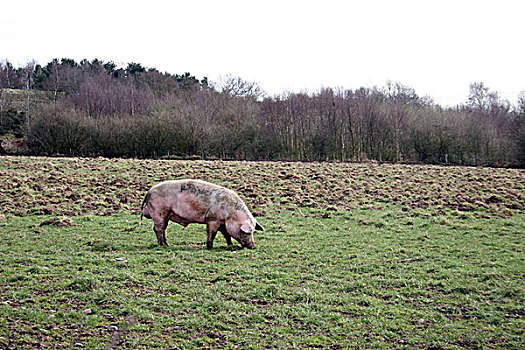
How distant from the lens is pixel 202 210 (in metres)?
13.8

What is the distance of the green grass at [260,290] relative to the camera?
7.50 metres

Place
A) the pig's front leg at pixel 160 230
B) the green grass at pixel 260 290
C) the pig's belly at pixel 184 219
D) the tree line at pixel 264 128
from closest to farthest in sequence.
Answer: the green grass at pixel 260 290 < the pig's belly at pixel 184 219 < the pig's front leg at pixel 160 230 < the tree line at pixel 264 128

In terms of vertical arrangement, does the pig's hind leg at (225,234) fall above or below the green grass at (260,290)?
above

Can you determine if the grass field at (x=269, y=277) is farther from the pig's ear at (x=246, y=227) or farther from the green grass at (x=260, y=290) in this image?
the pig's ear at (x=246, y=227)

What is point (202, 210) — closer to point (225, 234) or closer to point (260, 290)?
point (225, 234)

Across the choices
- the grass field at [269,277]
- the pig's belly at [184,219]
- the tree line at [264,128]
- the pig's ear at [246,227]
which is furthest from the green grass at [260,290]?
the tree line at [264,128]

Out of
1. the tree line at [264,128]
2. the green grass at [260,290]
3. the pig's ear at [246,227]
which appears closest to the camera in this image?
the green grass at [260,290]

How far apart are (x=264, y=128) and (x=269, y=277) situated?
51837mm

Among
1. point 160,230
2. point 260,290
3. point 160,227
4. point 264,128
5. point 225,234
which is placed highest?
point 264,128

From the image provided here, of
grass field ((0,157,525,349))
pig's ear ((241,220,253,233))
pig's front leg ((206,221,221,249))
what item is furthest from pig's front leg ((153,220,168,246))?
pig's ear ((241,220,253,233))

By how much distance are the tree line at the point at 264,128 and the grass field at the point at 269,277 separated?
2847cm

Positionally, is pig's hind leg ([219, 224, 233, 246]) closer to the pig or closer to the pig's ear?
the pig

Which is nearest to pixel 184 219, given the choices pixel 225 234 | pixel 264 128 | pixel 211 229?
pixel 211 229

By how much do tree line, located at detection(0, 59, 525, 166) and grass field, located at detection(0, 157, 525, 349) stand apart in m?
28.5
